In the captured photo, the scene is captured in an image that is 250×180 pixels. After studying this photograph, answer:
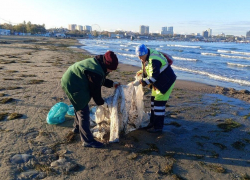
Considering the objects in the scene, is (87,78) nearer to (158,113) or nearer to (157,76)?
(157,76)

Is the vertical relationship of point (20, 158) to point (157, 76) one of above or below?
below

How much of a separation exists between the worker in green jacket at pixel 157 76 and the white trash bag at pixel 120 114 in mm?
343

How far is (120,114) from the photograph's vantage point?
4496mm

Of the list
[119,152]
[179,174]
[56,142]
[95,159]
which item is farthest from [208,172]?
[56,142]

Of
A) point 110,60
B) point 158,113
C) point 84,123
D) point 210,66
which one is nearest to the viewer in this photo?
point 110,60

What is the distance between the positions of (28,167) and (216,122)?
4.76m

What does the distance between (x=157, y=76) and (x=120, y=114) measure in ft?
A: 3.68

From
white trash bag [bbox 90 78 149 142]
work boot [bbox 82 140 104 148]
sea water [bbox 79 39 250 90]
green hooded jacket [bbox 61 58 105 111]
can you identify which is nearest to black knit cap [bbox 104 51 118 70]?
green hooded jacket [bbox 61 58 105 111]

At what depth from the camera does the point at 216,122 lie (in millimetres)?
5863

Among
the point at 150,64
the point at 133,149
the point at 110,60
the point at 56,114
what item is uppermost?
the point at 110,60

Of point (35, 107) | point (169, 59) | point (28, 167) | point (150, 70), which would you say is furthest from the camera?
point (35, 107)

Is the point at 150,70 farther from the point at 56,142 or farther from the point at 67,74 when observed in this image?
the point at 56,142

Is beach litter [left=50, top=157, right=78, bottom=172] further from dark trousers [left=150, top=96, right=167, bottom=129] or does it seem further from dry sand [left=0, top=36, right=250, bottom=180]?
dark trousers [left=150, top=96, right=167, bottom=129]

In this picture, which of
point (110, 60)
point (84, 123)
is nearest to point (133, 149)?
point (84, 123)
